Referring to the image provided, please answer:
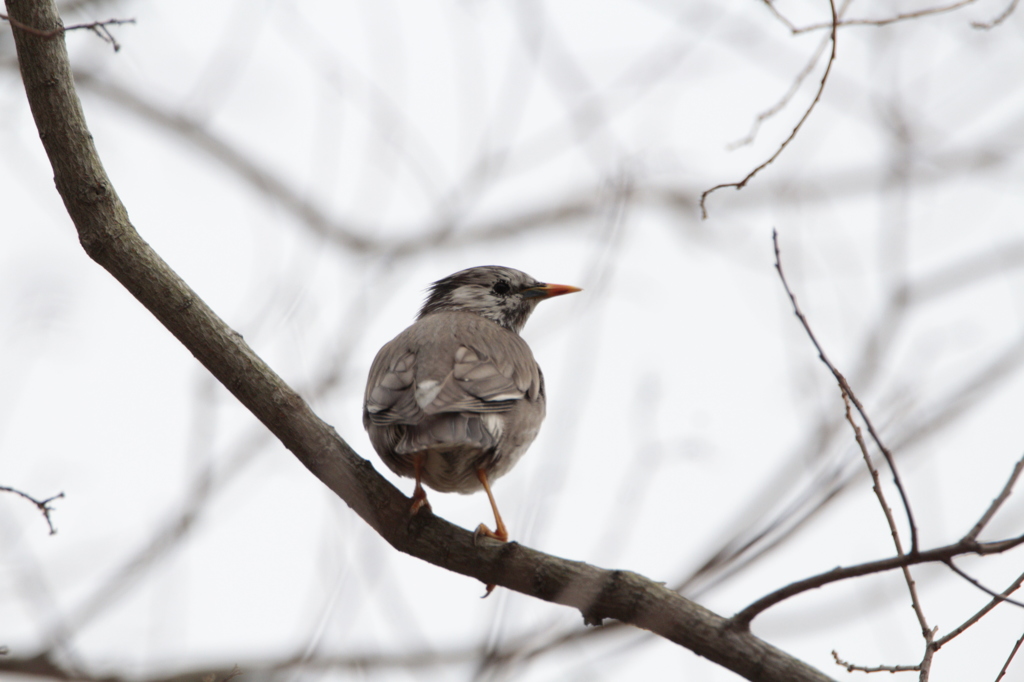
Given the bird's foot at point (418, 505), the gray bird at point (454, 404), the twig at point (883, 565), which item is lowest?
the twig at point (883, 565)

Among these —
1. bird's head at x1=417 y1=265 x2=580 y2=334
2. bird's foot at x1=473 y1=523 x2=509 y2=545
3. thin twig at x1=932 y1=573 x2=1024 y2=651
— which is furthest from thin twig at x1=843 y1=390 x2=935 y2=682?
bird's head at x1=417 y1=265 x2=580 y2=334

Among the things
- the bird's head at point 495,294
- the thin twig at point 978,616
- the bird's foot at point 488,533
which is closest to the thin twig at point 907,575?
the thin twig at point 978,616

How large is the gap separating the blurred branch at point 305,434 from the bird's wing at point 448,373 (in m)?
0.57

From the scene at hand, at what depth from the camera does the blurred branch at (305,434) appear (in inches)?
129

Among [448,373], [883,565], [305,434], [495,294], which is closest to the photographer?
[883,565]

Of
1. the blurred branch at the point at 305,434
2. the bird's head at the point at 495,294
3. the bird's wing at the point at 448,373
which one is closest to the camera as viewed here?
the blurred branch at the point at 305,434

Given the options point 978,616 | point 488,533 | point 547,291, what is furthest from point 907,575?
point 547,291

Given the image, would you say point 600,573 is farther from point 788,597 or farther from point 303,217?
point 303,217

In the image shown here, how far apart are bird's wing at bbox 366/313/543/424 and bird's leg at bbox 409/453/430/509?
282 mm

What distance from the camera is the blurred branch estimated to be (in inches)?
129

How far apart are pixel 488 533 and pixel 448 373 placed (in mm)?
948

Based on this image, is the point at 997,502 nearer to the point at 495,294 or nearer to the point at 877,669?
the point at 877,669

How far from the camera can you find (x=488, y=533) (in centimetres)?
411

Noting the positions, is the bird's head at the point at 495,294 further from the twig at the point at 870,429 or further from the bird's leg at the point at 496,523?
the twig at the point at 870,429
